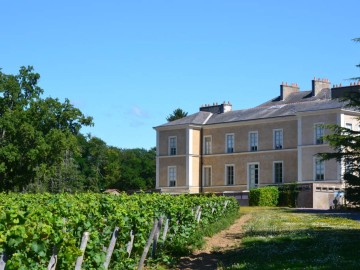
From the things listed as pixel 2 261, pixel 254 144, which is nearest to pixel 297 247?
pixel 2 261

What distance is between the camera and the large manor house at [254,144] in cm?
5212

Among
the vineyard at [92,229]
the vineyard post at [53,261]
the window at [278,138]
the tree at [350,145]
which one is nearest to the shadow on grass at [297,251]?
the vineyard at [92,229]

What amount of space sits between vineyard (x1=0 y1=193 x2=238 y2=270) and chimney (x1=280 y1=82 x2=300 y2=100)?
123 feet

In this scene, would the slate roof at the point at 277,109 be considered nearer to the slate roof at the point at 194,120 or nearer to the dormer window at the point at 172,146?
the slate roof at the point at 194,120

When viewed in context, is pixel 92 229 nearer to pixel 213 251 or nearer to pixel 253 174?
pixel 213 251

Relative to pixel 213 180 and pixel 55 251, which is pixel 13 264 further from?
pixel 213 180

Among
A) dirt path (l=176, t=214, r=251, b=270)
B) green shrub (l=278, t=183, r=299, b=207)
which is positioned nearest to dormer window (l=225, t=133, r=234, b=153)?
green shrub (l=278, t=183, r=299, b=207)

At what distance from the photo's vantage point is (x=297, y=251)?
1842 centimetres

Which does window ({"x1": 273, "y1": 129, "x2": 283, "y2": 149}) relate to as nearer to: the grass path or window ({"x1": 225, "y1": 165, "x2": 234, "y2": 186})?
window ({"x1": 225, "y1": 165, "x2": 234, "y2": 186})

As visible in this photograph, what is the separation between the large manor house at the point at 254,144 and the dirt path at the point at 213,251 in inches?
1077

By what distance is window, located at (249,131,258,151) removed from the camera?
191 feet

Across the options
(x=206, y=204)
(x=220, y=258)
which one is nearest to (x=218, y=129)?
(x=206, y=204)

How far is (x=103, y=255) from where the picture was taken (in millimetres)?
12180

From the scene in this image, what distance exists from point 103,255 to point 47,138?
3725cm
